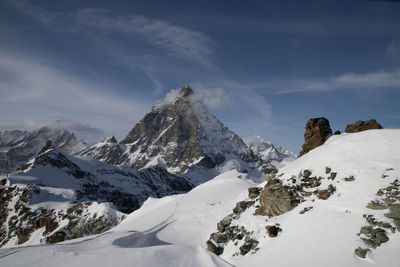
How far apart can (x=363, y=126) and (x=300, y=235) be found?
55.3 feet

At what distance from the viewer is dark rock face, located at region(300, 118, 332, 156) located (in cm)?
3079

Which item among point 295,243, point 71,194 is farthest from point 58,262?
point 71,194

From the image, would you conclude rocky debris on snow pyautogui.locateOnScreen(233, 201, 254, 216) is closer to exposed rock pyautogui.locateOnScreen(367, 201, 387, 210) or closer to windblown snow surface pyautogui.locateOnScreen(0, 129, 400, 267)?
windblown snow surface pyautogui.locateOnScreen(0, 129, 400, 267)

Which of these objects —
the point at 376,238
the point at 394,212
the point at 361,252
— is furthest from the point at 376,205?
the point at 361,252

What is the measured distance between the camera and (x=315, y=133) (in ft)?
103

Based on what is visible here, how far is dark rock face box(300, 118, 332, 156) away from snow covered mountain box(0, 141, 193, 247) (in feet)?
156

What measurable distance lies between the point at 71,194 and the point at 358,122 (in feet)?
389

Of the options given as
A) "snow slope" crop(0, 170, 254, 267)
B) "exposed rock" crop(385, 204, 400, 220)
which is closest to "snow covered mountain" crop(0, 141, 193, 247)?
"snow slope" crop(0, 170, 254, 267)

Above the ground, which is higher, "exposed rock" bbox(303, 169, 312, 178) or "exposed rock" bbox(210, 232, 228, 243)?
"exposed rock" bbox(303, 169, 312, 178)

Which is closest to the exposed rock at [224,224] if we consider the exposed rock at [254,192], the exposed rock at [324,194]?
the exposed rock at [254,192]

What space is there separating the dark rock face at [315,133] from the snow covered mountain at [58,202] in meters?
47.6

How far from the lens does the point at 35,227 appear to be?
264 ft

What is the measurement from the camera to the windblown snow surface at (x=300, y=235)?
13.7 meters

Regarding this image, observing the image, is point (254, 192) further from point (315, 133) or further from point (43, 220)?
point (43, 220)
